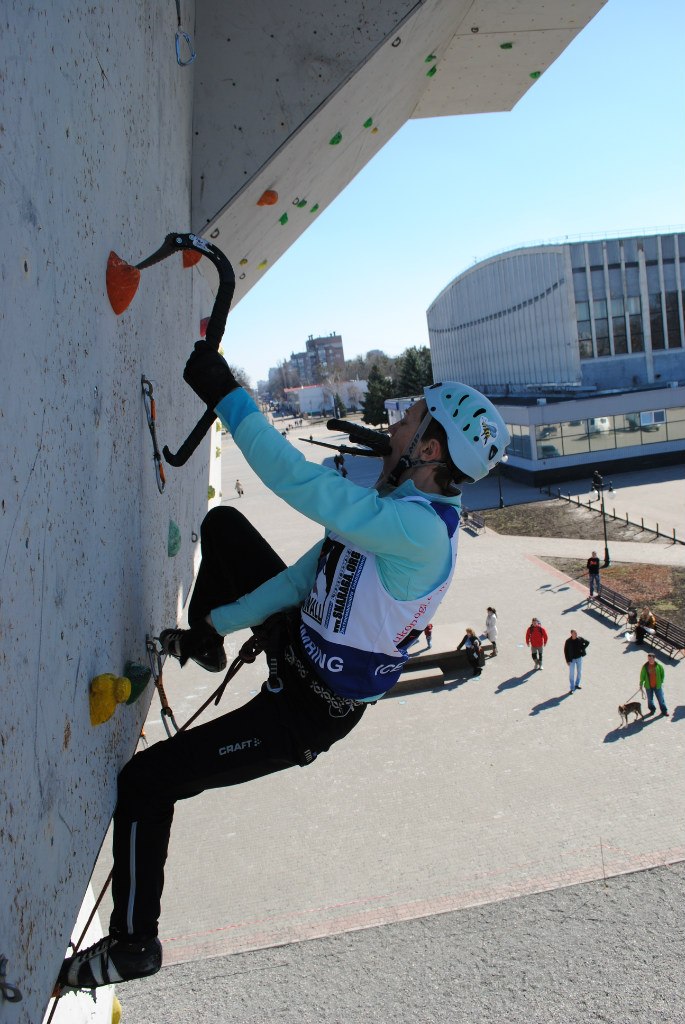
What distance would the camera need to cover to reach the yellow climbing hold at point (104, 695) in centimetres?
192

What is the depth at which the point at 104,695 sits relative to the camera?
1931mm

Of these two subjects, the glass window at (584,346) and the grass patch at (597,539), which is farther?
the glass window at (584,346)

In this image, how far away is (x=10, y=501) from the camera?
4.37 feet

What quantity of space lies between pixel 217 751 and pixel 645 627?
12.3m

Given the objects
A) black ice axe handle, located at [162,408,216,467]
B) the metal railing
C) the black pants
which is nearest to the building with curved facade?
the metal railing

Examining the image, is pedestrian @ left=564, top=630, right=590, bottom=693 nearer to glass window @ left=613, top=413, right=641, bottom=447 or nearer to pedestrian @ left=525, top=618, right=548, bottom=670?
pedestrian @ left=525, top=618, right=548, bottom=670

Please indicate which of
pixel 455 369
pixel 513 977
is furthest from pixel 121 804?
pixel 455 369

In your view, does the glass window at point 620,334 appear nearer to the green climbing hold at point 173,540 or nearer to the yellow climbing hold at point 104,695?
the green climbing hold at point 173,540

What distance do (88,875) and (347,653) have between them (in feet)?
3.24

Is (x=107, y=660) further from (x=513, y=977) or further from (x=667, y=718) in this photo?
(x=667, y=718)

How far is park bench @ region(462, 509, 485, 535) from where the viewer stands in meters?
24.1

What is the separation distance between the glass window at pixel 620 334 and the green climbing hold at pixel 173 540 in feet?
120

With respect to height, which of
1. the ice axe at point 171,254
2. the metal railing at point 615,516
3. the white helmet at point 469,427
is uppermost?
the ice axe at point 171,254

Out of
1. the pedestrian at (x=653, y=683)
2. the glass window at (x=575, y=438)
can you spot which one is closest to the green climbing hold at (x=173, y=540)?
the pedestrian at (x=653, y=683)
